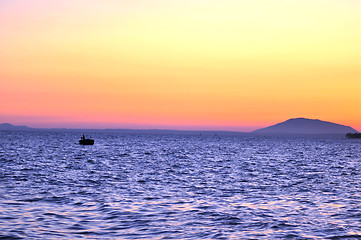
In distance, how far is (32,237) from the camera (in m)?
16.1

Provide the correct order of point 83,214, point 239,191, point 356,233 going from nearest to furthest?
point 356,233, point 83,214, point 239,191

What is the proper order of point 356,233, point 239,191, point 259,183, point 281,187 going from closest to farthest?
1. point 356,233
2. point 239,191
3. point 281,187
4. point 259,183

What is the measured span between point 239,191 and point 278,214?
364 inches

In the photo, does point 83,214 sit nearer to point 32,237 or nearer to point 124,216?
point 124,216

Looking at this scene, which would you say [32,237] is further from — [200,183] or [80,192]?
[200,183]

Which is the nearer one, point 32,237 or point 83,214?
point 32,237

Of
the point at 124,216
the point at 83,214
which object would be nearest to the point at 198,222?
the point at 124,216

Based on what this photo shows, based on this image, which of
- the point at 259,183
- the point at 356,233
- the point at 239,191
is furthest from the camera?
the point at 259,183

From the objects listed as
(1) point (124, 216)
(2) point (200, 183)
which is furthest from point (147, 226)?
(2) point (200, 183)

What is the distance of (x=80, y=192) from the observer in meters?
28.6

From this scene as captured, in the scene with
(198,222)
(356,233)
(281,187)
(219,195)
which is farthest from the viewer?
(281,187)

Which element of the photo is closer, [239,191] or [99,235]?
[99,235]

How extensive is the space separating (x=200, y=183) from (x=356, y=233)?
1894 cm

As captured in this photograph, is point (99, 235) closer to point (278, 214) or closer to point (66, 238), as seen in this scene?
point (66, 238)
